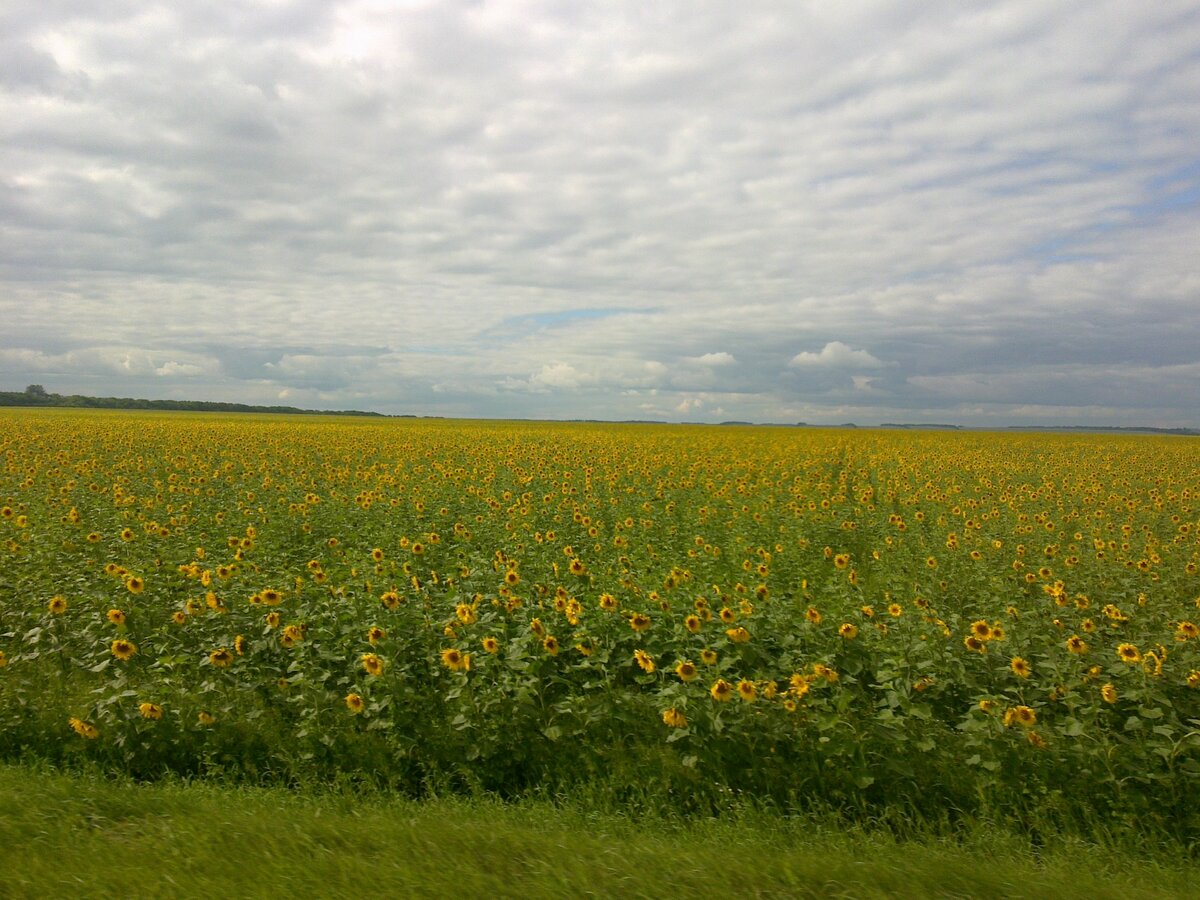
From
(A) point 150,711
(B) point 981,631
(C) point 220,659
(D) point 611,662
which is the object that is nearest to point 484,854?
(D) point 611,662

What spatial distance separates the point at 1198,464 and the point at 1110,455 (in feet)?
8.68

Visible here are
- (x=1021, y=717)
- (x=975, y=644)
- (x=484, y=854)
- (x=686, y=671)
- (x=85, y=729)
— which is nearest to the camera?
(x=484, y=854)

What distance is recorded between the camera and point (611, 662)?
5.91 m

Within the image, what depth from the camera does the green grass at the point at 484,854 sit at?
3.17 meters

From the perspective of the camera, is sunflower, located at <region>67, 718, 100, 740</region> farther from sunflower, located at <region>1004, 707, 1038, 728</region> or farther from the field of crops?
sunflower, located at <region>1004, 707, 1038, 728</region>

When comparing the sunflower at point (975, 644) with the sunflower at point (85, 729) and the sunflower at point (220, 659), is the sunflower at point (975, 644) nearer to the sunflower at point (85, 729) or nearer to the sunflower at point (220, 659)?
Answer: the sunflower at point (220, 659)

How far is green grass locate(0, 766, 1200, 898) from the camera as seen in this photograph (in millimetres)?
3172

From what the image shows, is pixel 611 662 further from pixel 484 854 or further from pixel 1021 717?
pixel 1021 717

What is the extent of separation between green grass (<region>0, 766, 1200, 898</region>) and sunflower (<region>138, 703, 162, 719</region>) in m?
0.63

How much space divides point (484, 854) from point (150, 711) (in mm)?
2797

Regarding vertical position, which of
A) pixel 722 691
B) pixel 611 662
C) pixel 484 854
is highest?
pixel 722 691

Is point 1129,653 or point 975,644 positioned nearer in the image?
point 1129,653

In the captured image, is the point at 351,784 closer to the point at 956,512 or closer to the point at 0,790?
the point at 0,790

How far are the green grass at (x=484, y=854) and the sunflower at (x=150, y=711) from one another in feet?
2.08
